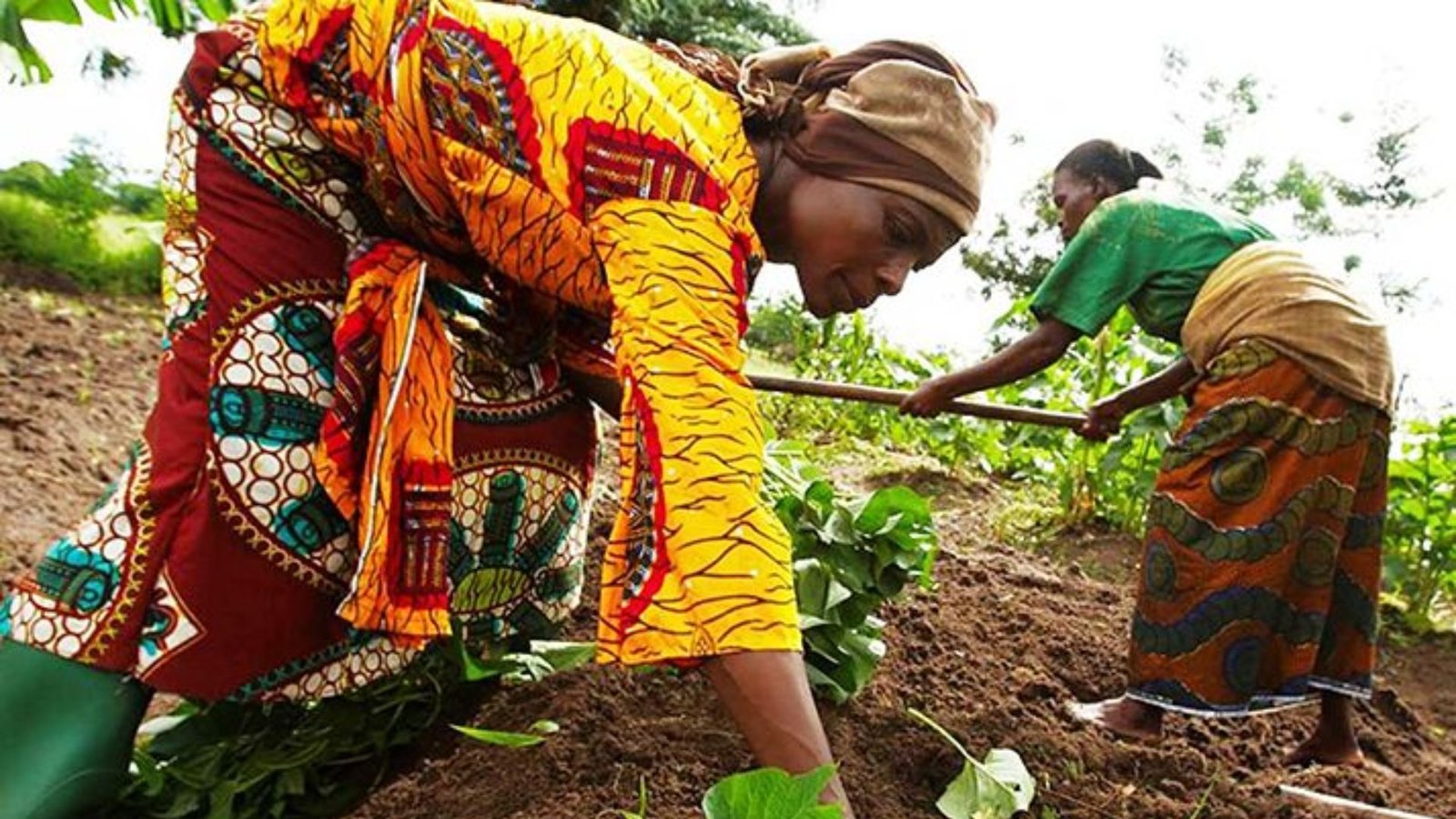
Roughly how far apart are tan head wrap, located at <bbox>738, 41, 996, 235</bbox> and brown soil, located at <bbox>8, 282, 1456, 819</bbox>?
774mm

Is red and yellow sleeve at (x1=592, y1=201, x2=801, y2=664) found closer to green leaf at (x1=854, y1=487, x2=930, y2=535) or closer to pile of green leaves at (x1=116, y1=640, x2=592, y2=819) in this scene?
pile of green leaves at (x1=116, y1=640, x2=592, y2=819)

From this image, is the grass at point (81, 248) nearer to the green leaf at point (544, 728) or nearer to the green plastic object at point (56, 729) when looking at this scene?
the green plastic object at point (56, 729)

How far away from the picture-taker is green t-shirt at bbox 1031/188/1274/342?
95.8 inches

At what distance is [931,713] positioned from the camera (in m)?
1.94

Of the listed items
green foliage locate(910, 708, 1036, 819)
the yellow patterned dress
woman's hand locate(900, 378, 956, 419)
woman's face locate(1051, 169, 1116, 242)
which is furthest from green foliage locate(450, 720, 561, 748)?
woman's face locate(1051, 169, 1116, 242)

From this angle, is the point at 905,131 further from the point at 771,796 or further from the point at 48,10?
the point at 48,10

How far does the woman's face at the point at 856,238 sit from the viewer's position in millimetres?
→ 1371

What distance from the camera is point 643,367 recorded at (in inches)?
45.2

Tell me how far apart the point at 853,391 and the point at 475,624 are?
980mm

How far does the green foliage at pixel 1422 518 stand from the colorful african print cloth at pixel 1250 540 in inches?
51.6

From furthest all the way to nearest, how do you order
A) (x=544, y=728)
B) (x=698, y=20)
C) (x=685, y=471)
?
(x=698, y=20)
(x=544, y=728)
(x=685, y=471)

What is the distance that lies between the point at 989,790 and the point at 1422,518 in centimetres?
252

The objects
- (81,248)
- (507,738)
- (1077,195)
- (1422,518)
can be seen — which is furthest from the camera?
(81,248)

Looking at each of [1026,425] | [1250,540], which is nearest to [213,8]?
[1250,540]
